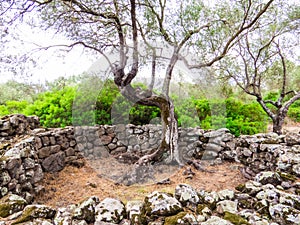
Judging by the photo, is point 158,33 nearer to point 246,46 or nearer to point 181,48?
point 181,48

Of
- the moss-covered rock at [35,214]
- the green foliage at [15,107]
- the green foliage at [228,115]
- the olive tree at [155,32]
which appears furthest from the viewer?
the green foliage at [15,107]

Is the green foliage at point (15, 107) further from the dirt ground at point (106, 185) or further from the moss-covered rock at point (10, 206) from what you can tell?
the moss-covered rock at point (10, 206)

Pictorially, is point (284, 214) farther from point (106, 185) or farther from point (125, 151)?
point (125, 151)

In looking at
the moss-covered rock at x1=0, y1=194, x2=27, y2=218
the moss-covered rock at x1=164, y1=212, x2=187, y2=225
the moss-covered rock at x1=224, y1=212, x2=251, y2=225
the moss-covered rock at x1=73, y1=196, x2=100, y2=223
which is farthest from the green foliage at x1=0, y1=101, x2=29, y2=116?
the moss-covered rock at x1=224, y1=212, x2=251, y2=225

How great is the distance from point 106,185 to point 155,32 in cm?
455

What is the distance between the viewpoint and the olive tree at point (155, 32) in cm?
589

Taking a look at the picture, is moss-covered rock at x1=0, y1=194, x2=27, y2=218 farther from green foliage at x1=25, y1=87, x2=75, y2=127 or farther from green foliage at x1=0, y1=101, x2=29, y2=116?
green foliage at x1=0, y1=101, x2=29, y2=116

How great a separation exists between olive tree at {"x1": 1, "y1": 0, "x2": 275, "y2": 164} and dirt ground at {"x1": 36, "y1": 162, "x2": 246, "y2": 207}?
115 cm

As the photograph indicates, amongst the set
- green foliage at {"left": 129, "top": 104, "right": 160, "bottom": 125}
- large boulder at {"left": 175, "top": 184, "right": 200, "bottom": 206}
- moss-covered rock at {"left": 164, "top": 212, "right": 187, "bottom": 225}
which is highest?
green foliage at {"left": 129, "top": 104, "right": 160, "bottom": 125}

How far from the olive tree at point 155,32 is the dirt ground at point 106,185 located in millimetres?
1155

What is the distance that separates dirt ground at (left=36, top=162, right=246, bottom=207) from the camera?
4523mm

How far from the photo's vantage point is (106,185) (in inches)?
207

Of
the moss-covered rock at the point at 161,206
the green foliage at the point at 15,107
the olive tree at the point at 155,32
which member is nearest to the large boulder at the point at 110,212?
the moss-covered rock at the point at 161,206

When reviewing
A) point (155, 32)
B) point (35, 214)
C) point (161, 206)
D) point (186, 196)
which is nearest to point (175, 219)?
point (161, 206)
